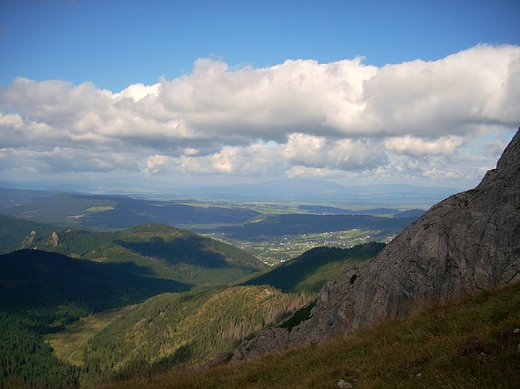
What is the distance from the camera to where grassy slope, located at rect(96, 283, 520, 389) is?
1096 centimetres

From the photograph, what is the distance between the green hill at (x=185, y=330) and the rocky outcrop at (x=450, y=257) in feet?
259

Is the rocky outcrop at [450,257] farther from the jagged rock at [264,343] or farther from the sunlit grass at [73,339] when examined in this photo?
the sunlit grass at [73,339]

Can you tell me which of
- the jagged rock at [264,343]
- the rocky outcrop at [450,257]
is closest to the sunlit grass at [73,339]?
the jagged rock at [264,343]

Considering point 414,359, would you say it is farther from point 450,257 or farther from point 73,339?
point 73,339

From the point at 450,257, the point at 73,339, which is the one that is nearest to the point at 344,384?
the point at 450,257

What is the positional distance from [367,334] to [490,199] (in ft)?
53.8

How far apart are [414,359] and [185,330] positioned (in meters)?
137

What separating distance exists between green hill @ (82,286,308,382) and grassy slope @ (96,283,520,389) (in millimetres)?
86458

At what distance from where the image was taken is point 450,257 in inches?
1033

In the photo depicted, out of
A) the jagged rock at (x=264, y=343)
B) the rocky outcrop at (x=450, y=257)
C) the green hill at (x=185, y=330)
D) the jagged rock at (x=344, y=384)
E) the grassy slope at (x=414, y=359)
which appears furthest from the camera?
the green hill at (x=185, y=330)

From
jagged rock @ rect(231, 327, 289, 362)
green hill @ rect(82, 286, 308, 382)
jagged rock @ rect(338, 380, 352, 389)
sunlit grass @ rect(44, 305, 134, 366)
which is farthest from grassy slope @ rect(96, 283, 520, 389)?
sunlit grass @ rect(44, 305, 134, 366)

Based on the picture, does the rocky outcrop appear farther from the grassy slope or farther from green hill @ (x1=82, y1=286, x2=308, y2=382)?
green hill @ (x1=82, y1=286, x2=308, y2=382)

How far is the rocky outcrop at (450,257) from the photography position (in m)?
23.5

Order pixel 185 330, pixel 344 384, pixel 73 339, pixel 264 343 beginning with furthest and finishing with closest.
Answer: pixel 73 339 < pixel 185 330 < pixel 264 343 < pixel 344 384
